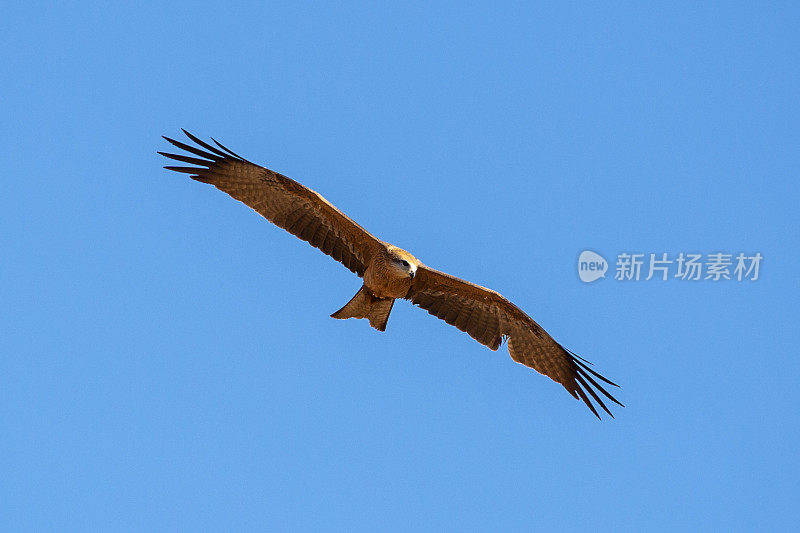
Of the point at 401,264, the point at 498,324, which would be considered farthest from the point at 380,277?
the point at 498,324

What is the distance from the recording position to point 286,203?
1694 centimetres

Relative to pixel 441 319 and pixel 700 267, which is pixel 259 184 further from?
pixel 700 267

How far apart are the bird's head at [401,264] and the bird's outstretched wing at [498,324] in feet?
1.86

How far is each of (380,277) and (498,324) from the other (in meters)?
1.95

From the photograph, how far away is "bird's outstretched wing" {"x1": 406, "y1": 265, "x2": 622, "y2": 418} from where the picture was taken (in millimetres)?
17438

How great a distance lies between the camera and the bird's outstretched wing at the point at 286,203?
54.9 feet

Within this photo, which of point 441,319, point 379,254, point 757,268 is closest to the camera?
point 379,254

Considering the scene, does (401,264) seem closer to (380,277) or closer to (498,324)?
(380,277)

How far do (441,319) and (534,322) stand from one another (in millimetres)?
1145

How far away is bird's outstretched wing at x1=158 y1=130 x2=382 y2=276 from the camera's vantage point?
54.9 ft

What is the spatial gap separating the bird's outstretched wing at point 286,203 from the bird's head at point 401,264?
0.32m

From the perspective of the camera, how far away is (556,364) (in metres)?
18.1

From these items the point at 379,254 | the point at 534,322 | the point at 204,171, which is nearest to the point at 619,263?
the point at 534,322

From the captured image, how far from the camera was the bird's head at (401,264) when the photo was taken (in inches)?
648
